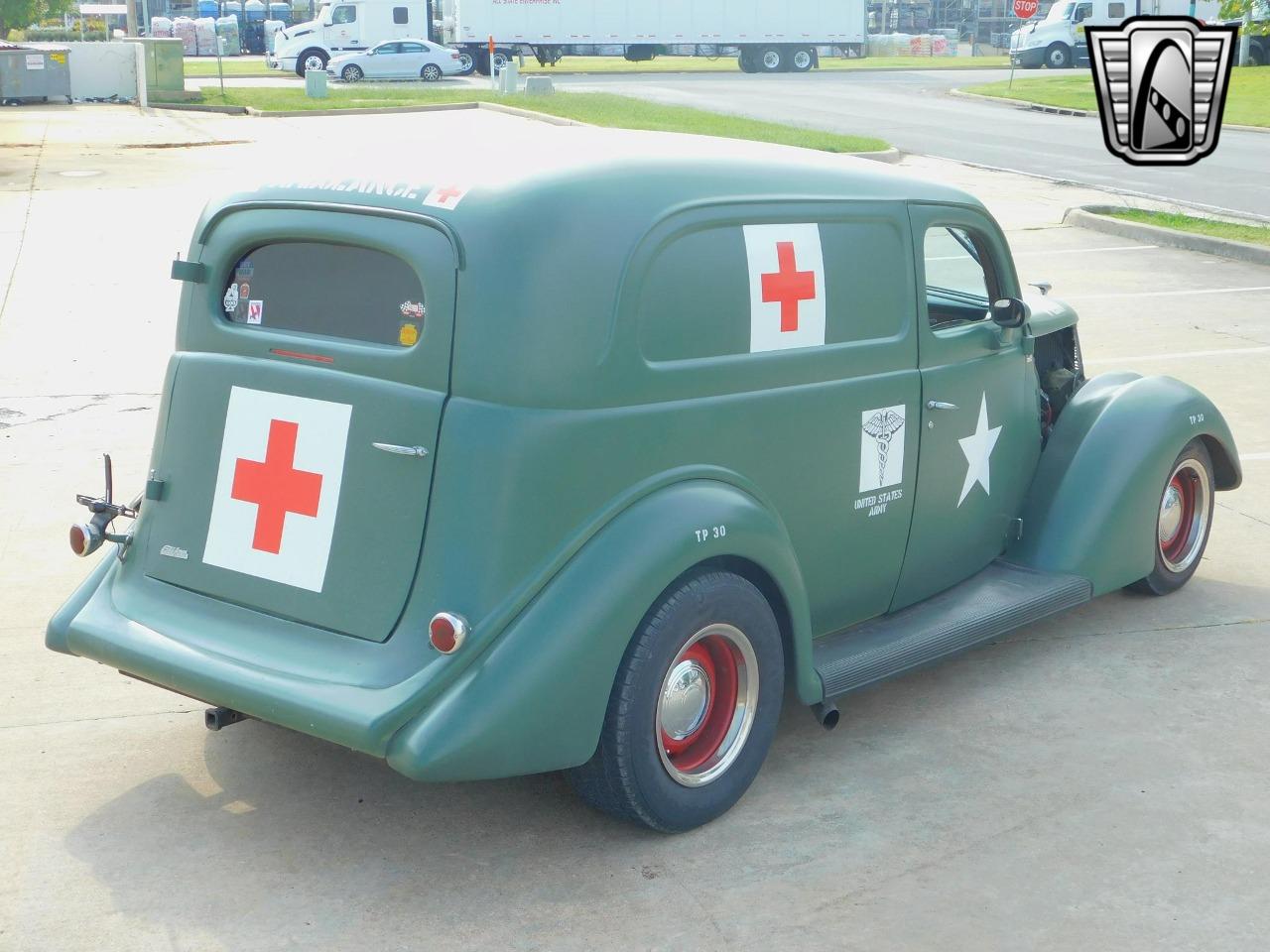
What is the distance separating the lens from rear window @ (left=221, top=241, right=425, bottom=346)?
12.8 ft

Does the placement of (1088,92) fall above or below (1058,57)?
below

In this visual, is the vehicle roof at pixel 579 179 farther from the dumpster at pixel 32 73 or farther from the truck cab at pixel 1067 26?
the truck cab at pixel 1067 26

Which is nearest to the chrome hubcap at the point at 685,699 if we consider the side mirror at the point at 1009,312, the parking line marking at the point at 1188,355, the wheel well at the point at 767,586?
the wheel well at the point at 767,586

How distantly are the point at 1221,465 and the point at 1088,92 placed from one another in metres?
32.6

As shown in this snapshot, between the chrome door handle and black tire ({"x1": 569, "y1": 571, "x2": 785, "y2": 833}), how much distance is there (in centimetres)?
73

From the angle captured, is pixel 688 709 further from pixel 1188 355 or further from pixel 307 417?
pixel 1188 355

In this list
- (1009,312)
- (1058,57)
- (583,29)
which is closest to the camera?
(1009,312)

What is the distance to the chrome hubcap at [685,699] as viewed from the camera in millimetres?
3961

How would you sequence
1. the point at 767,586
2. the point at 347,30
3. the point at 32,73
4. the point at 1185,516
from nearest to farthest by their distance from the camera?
the point at 767,586 → the point at 1185,516 → the point at 32,73 → the point at 347,30

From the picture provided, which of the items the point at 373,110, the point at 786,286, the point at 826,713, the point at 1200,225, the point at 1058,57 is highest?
the point at 1058,57

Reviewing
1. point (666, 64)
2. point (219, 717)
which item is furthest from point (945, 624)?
point (666, 64)

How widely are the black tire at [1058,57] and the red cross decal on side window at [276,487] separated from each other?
51.5m

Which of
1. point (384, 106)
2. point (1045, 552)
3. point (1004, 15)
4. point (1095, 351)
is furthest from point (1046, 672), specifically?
point (1004, 15)

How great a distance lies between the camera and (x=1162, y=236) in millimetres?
15242
